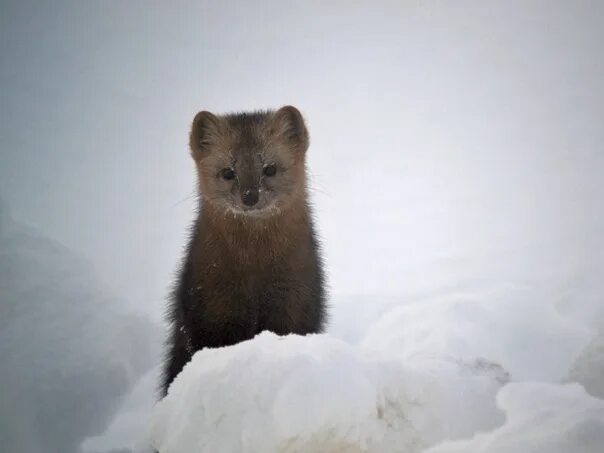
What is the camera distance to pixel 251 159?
244 centimetres

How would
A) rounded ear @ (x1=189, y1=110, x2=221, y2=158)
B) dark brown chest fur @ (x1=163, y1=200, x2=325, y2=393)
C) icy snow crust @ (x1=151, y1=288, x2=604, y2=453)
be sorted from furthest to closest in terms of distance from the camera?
rounded ear @ (x1=189, y1=110, x2=221, y2=158)
dark brown chest fur @ (x1=163, y1=200, x2=325, y2=393)
icy snow crust @ (x1=151, y1=288, x2=604, y2=453)

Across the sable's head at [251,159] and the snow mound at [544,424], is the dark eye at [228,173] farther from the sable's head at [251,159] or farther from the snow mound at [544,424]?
the snow mound at [544,424]

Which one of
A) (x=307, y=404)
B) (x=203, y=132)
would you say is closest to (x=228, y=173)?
(x=203, y=132)

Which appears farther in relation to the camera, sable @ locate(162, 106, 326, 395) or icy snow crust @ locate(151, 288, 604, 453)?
sable @ locate(162, 106, 326, 395)

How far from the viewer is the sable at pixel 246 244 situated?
229 centimetres

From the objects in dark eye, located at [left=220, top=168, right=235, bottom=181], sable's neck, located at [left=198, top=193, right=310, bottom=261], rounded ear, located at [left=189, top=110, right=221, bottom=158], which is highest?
rounded ear, located at [left=189, top=110, right=221, bottom=158]

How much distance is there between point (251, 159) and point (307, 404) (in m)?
1.36

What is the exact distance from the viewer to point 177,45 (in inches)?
214

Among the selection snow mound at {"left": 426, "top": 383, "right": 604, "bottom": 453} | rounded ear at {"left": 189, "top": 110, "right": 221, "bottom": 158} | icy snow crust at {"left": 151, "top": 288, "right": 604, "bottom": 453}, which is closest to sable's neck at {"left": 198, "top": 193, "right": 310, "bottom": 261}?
rounded ear at {"left": 189, "top": 110, "right": 221, "bottom": 158}

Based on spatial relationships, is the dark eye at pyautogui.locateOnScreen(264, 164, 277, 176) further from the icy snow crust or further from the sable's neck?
the icy snow crust

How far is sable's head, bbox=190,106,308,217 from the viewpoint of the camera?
2.38m

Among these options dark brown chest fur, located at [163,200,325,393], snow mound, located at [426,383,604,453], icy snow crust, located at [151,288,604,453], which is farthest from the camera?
dark brown chest fur, located at [163,200,325,393]

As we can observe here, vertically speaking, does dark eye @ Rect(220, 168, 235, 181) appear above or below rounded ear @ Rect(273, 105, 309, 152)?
below

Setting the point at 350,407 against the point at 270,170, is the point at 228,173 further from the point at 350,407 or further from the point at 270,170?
the point at 350,407
